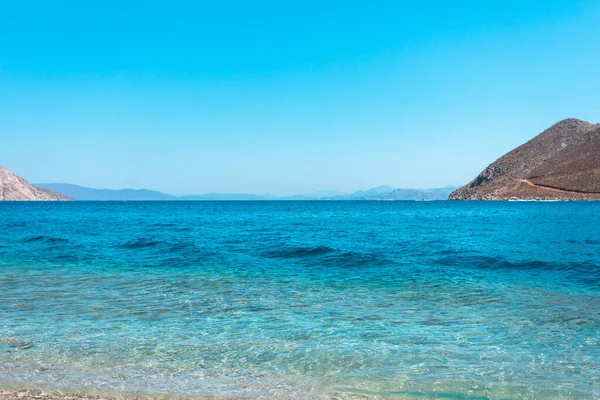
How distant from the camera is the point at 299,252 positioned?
29.1 m

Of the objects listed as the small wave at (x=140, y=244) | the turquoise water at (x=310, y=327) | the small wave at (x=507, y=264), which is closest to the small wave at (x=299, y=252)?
the turquoise water at (x=310, y=327)

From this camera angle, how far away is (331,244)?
33750mm

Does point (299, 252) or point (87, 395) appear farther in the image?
point (299, 252)

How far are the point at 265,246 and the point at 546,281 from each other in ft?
61.7

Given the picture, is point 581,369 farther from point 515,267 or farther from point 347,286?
point 515,267

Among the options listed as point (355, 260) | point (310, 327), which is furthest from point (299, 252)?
point (310, 327)

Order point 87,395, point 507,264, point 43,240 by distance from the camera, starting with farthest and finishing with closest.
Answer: point 43,240 < point 507,264 < point 87,395

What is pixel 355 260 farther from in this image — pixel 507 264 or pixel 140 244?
pixel 140 244

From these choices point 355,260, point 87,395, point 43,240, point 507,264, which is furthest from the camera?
point 43,240

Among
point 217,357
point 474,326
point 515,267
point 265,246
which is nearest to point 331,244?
point 265,246

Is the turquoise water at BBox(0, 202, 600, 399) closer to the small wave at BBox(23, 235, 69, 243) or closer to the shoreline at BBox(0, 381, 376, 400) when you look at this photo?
the shoreline at BBox(0, 381, 376, 400)

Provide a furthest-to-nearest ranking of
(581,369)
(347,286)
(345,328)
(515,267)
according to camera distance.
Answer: (515,267) < (347,286) < (345,328) < (581,369)

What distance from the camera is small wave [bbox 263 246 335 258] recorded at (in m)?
27.7

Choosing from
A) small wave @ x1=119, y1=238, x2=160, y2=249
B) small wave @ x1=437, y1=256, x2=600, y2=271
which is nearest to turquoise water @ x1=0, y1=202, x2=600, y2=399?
small wave @ x1=437, y1=256, x2=600, y2=271
